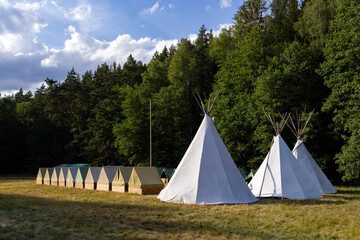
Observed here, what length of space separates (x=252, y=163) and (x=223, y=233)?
21.4 meters

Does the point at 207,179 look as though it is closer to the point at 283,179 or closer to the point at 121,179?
the point at 283,179

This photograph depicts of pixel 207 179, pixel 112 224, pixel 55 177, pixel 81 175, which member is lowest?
pixel 112 224

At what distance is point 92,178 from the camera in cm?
2388

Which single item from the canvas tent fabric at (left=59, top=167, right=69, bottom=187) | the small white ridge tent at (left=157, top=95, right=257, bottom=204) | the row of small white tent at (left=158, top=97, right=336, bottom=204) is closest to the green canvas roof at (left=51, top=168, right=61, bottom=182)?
the canvas tent fabric at (left=59, top=167, right=69, bottom=187)

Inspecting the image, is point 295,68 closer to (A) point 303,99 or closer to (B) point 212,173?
(A) point 303,99

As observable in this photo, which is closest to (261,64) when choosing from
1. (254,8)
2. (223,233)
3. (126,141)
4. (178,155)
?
(254,8)

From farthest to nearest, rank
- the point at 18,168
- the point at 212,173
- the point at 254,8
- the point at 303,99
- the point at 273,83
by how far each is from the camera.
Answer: the point at 18,168 → the point at 254,8 → the point at 303,99 → the point at 273,83 → the point at 212,173

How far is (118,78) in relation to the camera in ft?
168

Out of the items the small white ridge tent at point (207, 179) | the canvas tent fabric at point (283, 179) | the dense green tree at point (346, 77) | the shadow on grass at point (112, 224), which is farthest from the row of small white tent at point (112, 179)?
the dense green tree at point (346, 77)

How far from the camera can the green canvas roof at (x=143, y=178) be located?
18891mm

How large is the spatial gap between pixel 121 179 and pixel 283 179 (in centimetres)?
1029

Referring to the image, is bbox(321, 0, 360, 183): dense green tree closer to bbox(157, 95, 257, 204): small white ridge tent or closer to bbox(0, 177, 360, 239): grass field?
bbox(0, 177, 360, 239): grass field

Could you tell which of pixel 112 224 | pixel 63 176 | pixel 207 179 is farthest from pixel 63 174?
pixel 112 224

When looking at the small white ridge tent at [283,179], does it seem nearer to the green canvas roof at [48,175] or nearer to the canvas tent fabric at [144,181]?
the canvas tent fabric at [144,181]
